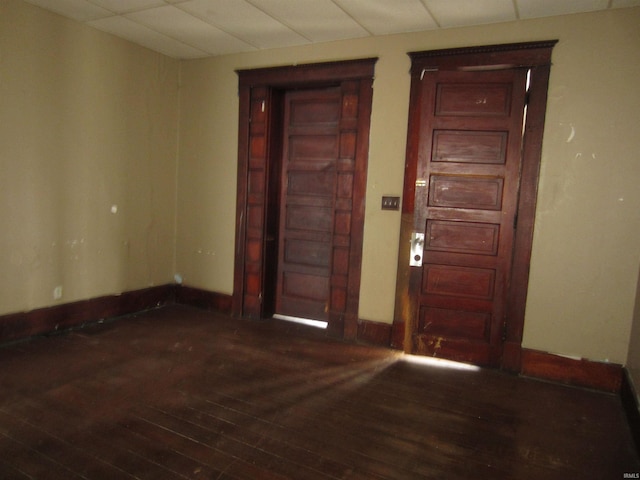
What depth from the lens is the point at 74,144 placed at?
140 inches

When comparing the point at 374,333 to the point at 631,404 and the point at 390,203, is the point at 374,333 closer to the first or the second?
the point at 390,203

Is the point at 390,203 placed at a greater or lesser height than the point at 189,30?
lesser

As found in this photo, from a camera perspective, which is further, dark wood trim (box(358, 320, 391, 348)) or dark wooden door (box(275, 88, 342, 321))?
dark wooden door (box(275, 88, 342, 321))

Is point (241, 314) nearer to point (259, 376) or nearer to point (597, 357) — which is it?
point (259, 376)

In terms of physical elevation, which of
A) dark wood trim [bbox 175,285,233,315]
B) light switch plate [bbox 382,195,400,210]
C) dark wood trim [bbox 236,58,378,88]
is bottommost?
dark wood trim [bbox 175,285,233,315]

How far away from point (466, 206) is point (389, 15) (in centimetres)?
161

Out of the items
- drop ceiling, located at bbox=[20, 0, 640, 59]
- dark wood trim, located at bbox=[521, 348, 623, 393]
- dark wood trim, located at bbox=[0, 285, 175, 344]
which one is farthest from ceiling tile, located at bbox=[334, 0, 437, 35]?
dark wood trim, located at bbox=[0, 285, 175, 344]

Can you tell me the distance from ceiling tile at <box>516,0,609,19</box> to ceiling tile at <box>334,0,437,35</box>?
65 centimetres

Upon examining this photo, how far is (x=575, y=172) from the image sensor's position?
9.78ft

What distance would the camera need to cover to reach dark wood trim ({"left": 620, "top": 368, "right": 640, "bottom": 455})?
2338mm

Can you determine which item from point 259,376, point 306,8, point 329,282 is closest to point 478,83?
point 306,8

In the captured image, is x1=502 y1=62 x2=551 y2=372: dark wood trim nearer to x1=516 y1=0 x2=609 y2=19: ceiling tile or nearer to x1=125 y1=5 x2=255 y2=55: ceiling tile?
x1=516 y1=0 x2=609 y2=19: ceiling tile

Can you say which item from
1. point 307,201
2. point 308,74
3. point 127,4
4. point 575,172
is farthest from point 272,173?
point 575,172

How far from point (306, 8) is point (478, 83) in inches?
57.9
